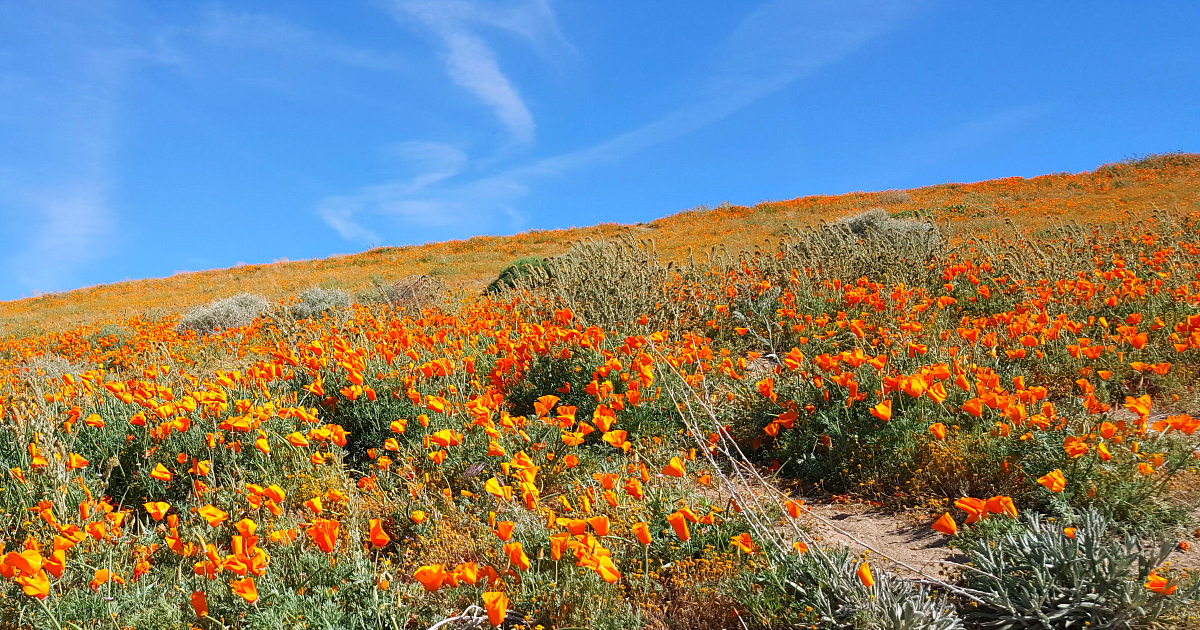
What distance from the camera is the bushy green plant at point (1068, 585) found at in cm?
193

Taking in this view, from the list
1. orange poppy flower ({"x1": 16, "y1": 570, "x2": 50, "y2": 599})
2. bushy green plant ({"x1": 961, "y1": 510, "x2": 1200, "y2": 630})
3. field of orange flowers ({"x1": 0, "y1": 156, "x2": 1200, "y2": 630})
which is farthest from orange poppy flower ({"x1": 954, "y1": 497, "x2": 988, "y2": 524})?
orange poppy flower ({"x1": 16, "y1": 570, "x2": 50, "y2": 599})

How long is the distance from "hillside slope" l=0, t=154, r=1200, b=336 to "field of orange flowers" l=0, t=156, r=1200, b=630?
31.6 ft

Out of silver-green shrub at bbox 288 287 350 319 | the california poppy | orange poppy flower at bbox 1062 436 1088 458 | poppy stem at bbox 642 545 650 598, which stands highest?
silver-green shrub at bbox 288 287 350 319

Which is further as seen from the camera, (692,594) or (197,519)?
(197,519)

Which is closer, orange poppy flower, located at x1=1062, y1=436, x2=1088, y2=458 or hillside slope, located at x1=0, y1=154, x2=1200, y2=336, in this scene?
orange poppy flower, located at x1=1062, y1=436, x2=1088, y2=458

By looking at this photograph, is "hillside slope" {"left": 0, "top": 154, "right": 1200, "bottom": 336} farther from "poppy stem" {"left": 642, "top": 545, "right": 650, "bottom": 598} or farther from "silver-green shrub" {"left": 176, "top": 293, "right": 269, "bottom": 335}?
"poppy stem" {"left": 642, "top": 545, "right": 650, "bottom": 598}

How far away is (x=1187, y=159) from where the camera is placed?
24.5m

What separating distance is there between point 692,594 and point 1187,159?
31.5m

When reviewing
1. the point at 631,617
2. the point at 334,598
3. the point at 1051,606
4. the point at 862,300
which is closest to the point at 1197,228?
the point at 862,300

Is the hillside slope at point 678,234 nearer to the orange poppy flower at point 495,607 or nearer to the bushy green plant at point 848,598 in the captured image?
the bushy green plant at point 848,598

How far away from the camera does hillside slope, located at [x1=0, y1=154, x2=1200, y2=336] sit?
1634cm

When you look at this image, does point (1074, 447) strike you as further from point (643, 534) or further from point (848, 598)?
point (643, 534)

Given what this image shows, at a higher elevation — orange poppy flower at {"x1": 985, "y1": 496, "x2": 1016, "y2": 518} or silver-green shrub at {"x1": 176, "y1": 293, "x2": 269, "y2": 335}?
silver-green shrub at {"x1": 176, "y1": 293, "x2": 269, "y2": 335}

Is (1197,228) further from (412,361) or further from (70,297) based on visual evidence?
(70,297)
